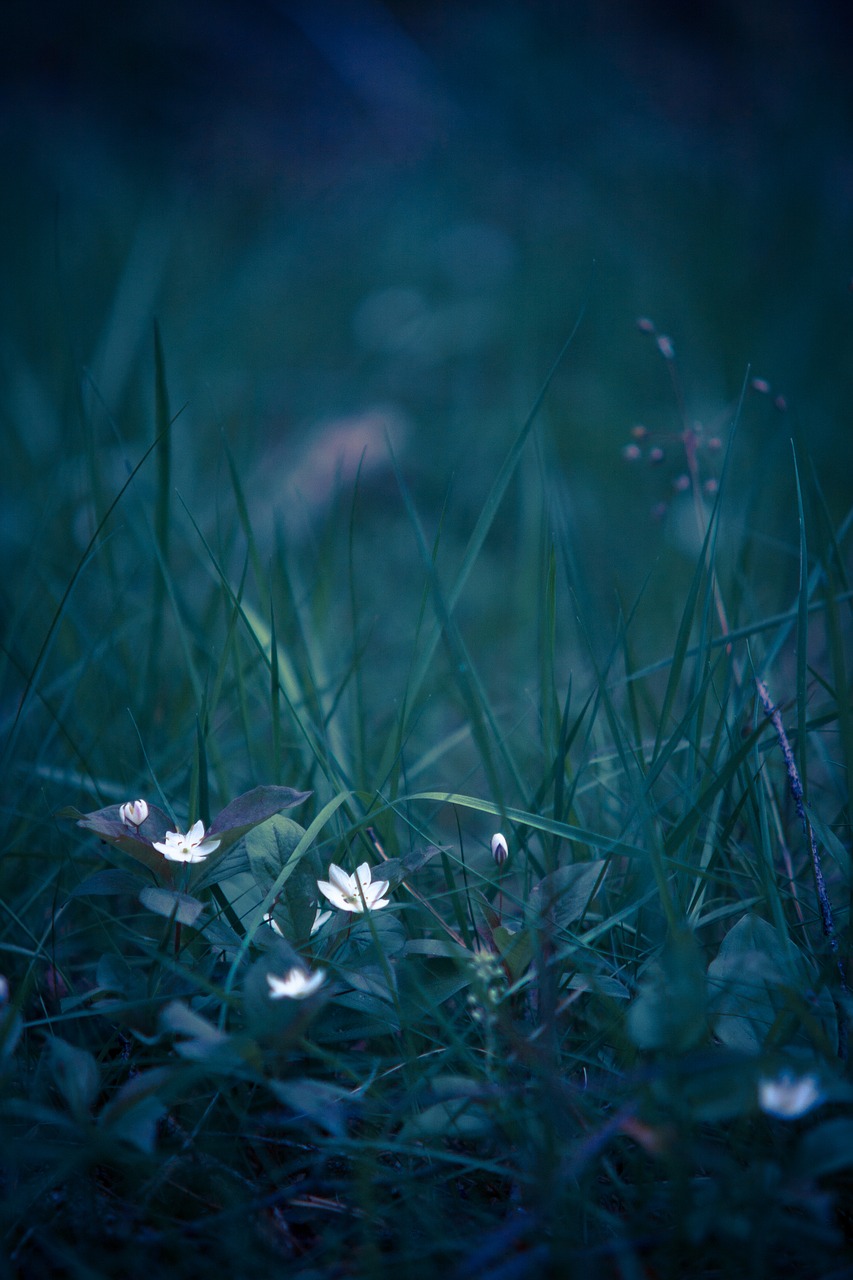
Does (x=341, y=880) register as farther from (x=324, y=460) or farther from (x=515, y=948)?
(x=324, y=460)

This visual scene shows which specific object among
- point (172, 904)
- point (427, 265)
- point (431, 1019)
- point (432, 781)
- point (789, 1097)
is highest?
point (427, 265)

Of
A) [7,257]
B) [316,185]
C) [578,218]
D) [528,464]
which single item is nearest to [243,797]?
[528,464]

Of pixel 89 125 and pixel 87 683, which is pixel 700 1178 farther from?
pixel 89 125

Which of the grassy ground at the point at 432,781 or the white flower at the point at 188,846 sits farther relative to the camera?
the white flower at the point at 188,846

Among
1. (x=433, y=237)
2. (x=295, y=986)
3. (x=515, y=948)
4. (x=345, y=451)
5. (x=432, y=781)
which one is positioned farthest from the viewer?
(x=433, y=237)

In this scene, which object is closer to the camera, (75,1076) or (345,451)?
(75,1076)

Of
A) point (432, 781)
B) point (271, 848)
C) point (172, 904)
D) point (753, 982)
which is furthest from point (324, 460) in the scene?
point (753, 982)

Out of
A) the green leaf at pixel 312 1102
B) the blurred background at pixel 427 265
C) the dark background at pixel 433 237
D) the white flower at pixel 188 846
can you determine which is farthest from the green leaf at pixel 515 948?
the dark background at pixel 433 237

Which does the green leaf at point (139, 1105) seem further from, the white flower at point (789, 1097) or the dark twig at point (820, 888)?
the dark twig at point (820, 888)
